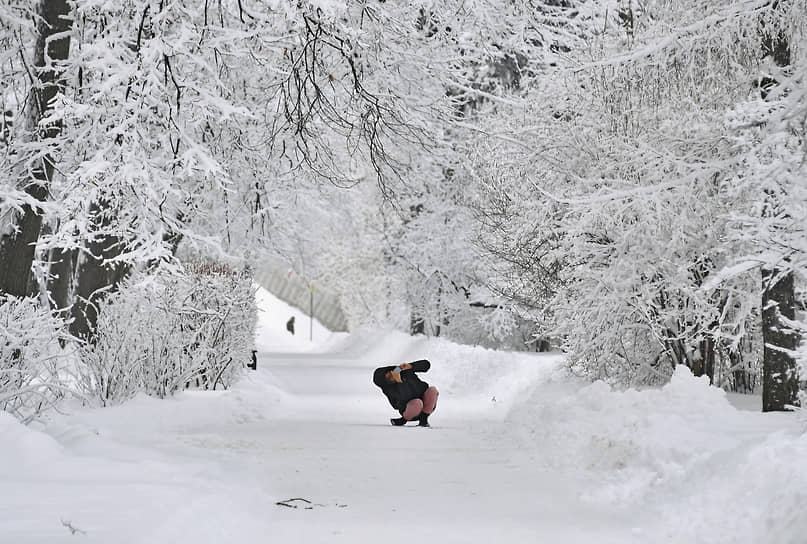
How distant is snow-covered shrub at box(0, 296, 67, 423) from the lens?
991 cm

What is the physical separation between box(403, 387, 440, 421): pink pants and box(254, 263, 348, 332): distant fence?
52.1 metres

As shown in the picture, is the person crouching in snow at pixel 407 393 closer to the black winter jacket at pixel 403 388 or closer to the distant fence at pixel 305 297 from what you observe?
the black winter jacket at pixel 403 388

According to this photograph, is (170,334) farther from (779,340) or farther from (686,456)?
(686,456)

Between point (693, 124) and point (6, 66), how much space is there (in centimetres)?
875

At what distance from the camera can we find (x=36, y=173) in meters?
14.0

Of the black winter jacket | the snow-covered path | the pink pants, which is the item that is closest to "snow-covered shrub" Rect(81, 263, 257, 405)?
the snow-covered path

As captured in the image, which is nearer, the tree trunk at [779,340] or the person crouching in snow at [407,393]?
the tree trunk at [779,340]

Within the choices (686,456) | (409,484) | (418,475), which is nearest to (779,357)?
(686,456)

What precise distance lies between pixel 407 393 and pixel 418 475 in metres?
5.36

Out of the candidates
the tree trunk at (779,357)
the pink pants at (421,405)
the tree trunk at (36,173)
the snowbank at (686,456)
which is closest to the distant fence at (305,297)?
the pink pants at (421,405)

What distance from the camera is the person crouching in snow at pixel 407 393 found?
50.9ft

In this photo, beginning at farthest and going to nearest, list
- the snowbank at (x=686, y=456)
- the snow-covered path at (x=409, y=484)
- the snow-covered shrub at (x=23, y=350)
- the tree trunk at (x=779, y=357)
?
1. the tree trunk at (x=779, y=357)
2. the snow-covered shrub at (x=23, y=350)
3. the snow-covered path at (x=409, y=484)
4. the snowbank at (x=686, y=456)

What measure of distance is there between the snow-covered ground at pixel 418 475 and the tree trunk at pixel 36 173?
6.27 ft

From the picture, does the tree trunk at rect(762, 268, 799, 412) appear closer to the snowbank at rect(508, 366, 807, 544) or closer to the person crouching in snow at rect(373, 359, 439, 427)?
the snowbank at rect(508, 366, 807, 544)
